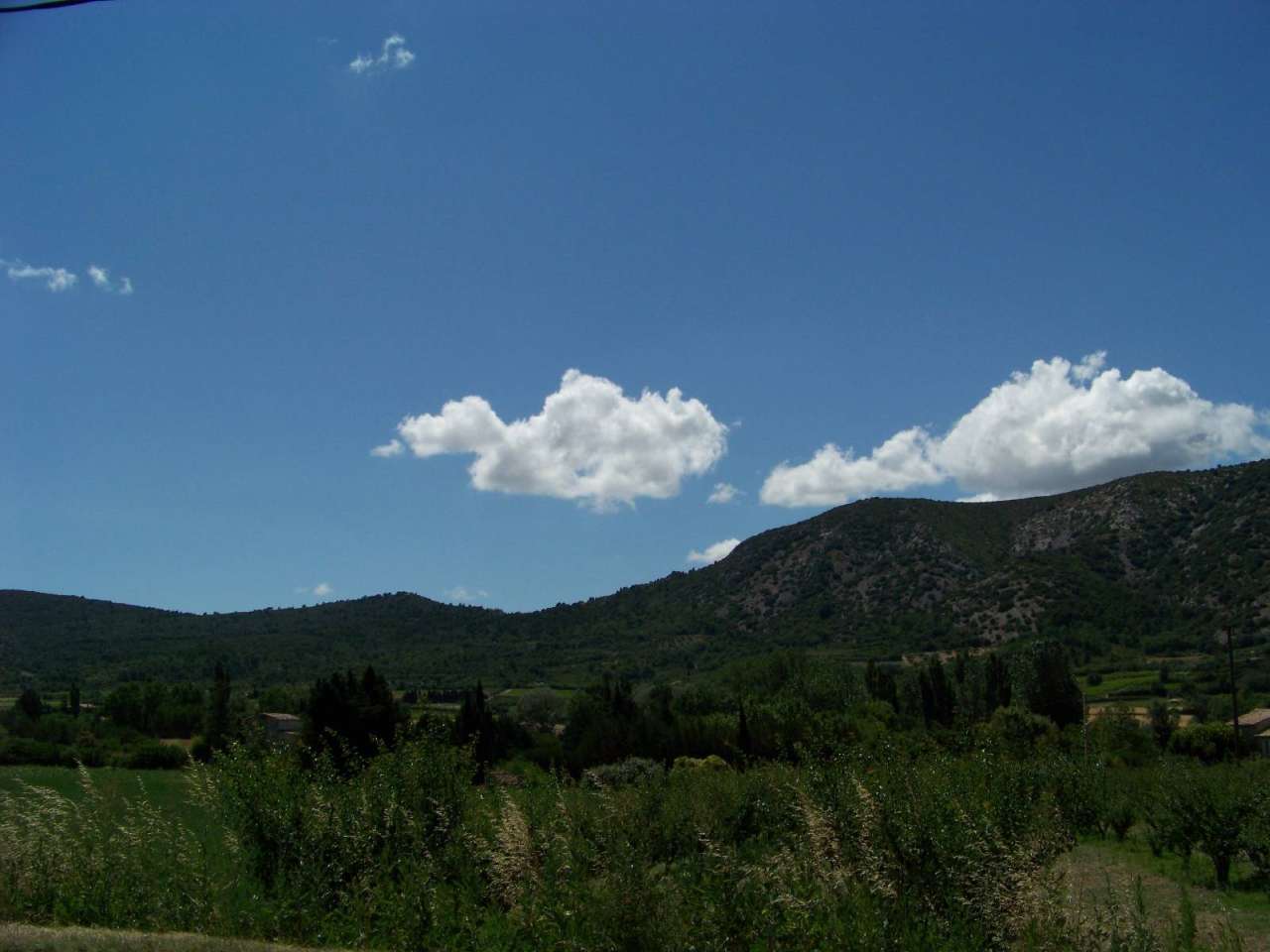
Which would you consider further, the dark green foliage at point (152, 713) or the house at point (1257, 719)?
the dark green foliage at point (152, 713)

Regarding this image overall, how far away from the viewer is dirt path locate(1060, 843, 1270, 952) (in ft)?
43.0

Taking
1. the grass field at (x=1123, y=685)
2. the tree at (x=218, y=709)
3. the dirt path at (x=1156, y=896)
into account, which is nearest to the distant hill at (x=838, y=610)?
the grass field at (x=1123, y=685)

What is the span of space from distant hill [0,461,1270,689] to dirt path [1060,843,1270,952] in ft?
241

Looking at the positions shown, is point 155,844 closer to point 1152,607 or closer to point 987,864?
point 987,864

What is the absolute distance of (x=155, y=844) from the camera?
42.3ft

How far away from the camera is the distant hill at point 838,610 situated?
9819 cm

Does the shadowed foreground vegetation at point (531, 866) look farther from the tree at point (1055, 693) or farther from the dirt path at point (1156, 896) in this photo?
the tree at point (1055, 693)

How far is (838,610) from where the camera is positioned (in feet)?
399

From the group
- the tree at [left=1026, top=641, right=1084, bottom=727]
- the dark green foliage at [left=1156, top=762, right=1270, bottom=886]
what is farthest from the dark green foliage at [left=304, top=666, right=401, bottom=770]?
the tree at [left=1026, top=641, right=1084, bottom=727]

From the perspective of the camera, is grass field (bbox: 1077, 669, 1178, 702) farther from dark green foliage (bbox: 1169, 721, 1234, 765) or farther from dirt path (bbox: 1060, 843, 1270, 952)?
dirt path (bbox: 1060, 843, 1270, 952)

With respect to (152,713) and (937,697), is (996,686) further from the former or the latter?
(152,713)

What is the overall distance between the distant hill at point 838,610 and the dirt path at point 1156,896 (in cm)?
7348

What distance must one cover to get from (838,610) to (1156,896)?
105m

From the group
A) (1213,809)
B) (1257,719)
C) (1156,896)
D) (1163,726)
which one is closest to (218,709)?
(1163,726)
